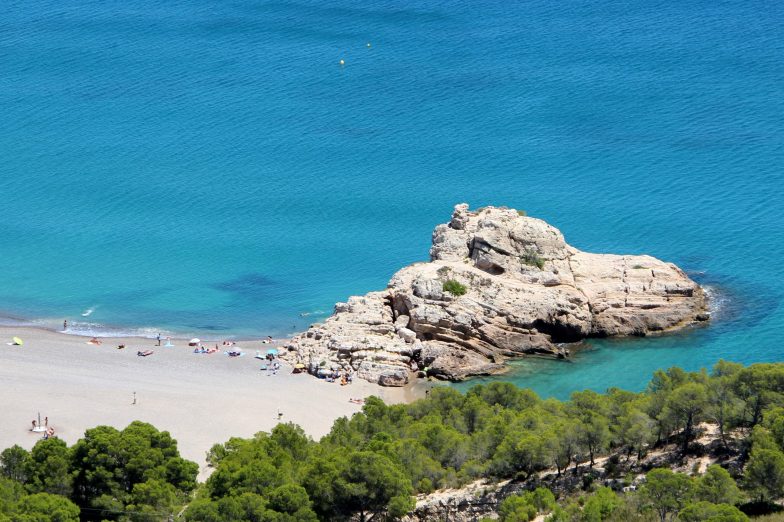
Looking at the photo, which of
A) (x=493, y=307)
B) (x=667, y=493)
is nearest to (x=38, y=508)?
(x=667, y=493)

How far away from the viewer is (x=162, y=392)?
219 feet

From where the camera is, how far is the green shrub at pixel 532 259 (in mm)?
73688

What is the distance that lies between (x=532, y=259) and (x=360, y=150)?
26.5m

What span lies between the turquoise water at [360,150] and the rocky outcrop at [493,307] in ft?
5.48

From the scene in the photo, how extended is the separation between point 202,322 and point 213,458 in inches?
839

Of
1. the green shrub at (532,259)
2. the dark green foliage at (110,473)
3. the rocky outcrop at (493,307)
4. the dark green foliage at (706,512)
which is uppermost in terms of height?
the green shrub at (532,259)

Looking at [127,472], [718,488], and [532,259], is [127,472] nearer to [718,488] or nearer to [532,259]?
[718,488]

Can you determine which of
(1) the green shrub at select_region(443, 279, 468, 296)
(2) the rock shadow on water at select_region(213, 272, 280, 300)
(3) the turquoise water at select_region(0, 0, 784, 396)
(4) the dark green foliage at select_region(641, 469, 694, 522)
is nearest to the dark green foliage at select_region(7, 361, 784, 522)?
(4) the dark green foliage at select_region(641, 469, 694, 522)

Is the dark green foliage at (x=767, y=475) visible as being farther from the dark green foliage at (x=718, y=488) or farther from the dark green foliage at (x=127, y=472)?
the dark green foliage at (x=127, y=472)

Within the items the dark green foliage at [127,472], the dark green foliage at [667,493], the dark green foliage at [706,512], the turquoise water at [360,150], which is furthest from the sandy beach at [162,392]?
the dark green foliage at [706,512]

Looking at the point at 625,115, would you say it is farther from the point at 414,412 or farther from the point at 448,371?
the point at 414,412

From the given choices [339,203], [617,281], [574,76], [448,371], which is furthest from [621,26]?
[448,371]

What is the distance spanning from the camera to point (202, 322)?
7781 cm

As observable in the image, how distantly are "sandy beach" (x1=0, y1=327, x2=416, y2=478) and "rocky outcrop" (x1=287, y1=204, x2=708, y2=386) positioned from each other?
7.70 feet
